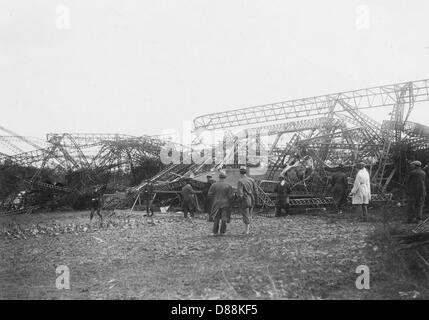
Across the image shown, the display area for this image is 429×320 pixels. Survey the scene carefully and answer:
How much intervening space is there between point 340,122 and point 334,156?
7.69ft

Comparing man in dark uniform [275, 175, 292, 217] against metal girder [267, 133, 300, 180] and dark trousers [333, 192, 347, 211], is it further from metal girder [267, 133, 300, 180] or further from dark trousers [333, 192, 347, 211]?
metal girder [267, 133, 300, 180]

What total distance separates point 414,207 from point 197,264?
665 cm

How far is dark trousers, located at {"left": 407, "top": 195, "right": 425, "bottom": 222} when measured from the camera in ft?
36.3

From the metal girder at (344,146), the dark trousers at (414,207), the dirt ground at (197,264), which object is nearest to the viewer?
the dirt ground at (197,264)

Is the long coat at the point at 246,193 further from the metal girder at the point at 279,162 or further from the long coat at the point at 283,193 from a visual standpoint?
the metal girder at the point at 279,162

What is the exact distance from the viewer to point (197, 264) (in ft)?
24.5

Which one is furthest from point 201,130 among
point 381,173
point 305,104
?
point 381,173

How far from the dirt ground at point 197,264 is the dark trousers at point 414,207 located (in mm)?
1061

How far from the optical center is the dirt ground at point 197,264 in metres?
5.90

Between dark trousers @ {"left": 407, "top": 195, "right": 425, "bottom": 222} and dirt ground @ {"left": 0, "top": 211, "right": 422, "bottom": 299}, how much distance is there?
41.8 inches

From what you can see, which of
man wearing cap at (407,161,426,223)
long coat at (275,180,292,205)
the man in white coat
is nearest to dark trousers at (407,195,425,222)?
man wearing cap at (407,161,426,223)

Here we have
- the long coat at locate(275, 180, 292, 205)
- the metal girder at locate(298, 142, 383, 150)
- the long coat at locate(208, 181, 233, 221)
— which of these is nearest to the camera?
the long coat at locate(208, 181, 233, 221)

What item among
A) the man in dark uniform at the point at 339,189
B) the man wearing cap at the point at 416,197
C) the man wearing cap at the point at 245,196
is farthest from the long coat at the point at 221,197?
the man in dark uniform at the point at 339,189

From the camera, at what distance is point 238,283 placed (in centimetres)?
619
